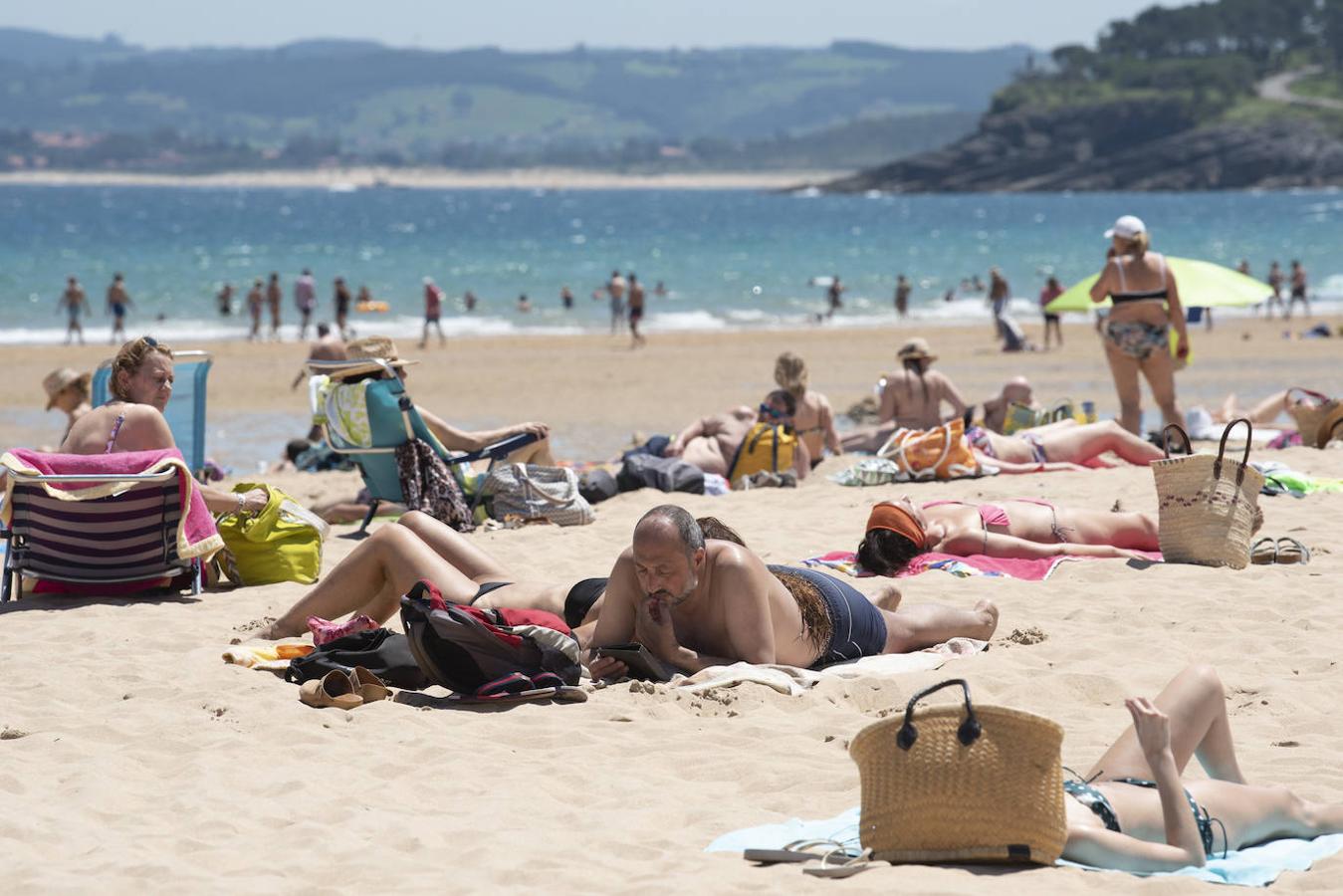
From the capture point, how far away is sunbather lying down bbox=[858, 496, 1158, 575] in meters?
7.11

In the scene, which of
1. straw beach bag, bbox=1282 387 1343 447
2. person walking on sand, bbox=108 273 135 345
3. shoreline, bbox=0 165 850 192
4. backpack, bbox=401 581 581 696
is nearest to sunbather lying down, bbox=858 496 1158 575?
backpack, bbox=401 581 581 696

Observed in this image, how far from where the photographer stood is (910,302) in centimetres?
3612

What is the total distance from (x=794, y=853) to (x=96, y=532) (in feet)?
12.4

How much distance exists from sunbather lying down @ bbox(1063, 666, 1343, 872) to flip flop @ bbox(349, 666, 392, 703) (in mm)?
2312

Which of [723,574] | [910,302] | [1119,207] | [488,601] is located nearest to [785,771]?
[723,574]

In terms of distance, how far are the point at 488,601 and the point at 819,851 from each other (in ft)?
7.27

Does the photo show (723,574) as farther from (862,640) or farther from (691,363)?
(691,363)

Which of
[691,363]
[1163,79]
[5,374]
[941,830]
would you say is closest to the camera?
[941,830]

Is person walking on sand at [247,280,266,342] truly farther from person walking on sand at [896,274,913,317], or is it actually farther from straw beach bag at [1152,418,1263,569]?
straw beach bag at [1152,418,1263,569]

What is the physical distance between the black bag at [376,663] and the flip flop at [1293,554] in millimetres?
3700

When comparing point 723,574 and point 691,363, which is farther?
point 691,363

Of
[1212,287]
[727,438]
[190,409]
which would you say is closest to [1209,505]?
[727,438]

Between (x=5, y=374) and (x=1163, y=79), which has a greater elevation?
(x=1163, y=79)

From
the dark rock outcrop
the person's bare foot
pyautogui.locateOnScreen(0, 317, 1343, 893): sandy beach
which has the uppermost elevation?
the dark rock outcrop
